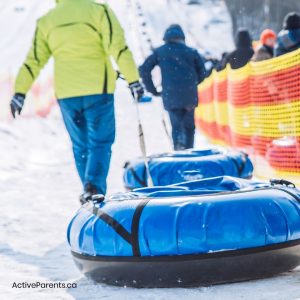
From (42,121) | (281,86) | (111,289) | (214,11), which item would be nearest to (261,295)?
(111,289)

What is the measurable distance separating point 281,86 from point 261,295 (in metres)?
4.50

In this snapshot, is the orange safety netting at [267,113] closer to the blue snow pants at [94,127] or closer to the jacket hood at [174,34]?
the jacket hood at [174,34]

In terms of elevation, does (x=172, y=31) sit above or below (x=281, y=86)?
above

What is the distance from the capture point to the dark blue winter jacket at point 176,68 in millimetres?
8148

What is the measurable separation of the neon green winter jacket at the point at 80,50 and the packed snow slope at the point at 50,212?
3.41 feet

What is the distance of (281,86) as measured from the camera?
7395 mm

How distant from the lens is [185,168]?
6047mm

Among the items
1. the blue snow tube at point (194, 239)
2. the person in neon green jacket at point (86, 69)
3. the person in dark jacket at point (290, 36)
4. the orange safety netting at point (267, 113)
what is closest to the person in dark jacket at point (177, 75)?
the orange safety netting at point (267, 113)

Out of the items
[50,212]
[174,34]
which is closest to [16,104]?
[50,212]

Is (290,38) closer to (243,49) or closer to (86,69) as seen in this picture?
(243,49)

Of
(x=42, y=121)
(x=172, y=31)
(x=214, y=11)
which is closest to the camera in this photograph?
(x=172, y=31)

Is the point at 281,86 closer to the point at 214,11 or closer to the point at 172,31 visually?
the point at 172,31

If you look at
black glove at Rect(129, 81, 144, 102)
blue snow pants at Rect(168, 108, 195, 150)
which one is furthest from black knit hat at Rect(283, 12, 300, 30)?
black glove at Rect(129, 81, 144, 102)

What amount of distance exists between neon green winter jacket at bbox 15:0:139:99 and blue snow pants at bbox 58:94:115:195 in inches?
2.7
